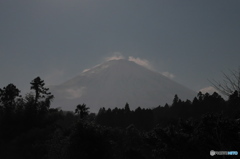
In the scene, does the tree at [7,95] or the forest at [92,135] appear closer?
the forest at [92,135]

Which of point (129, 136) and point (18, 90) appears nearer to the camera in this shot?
point (129, 136)

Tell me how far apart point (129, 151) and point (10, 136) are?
24.5 metres

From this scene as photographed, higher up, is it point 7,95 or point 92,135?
point 7,95

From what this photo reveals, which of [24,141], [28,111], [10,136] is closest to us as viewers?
[24,141]

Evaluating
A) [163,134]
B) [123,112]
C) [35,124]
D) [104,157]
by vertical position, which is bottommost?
[104,157]

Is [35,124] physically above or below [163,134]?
above

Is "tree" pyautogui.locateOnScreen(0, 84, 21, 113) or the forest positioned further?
"tree" pyautogui.locateOnScreen(0, 84, 21, 113)

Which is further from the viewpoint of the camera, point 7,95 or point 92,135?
point 7,95

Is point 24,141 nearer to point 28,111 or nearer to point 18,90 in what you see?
point 28,111

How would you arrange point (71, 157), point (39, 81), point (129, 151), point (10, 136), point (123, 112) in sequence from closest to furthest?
point (71, 157) < point (129, 151) < point (10, 136) < point (39, 81) < point (123, 112)

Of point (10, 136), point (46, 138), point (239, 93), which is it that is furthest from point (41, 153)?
point (239, 93)

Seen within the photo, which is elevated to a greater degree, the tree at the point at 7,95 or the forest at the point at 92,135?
the tree at the point at 7,95

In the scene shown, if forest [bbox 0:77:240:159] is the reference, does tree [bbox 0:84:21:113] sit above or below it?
above

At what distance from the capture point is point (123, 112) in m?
100
